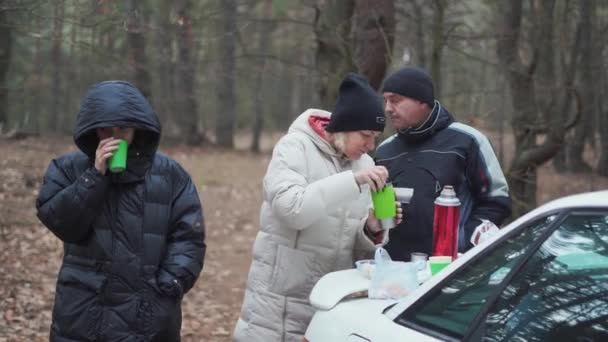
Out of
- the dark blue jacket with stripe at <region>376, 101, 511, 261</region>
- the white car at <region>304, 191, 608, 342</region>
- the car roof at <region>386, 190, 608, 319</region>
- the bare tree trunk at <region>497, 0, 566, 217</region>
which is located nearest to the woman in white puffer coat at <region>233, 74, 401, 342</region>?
the dark blue jacket with stripe at <region>376, 101, 511, 261</region>

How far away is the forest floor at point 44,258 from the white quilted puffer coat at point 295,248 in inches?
125

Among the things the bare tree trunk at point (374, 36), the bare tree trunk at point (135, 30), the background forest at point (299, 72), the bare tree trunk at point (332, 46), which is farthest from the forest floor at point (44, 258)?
the bare tree trunk at point (374, 36)

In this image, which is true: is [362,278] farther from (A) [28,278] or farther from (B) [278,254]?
(A) [28,278]

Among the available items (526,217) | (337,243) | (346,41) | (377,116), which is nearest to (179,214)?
(337,243)

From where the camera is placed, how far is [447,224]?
346 cm

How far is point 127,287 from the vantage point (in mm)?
3410

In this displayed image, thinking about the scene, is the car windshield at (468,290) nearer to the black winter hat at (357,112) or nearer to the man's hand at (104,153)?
the black winter hat at (357,112)

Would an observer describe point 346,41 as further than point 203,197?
No

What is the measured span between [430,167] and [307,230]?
0.78 metres

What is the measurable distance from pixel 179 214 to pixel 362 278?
0.89 m

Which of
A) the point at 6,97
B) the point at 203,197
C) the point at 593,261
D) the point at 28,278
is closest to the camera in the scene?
the point at 593,261

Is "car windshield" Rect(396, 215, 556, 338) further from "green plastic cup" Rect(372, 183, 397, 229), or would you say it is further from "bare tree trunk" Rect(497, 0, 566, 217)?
"bare tree trunk" Rect(497, 0, 566, 217)

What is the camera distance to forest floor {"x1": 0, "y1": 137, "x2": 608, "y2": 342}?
22.2 feet

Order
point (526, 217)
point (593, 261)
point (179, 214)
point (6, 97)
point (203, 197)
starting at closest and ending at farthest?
point (593, 261) < point (526, 217) < point (179, 214) < point (6, 97) < point (203, 197)
